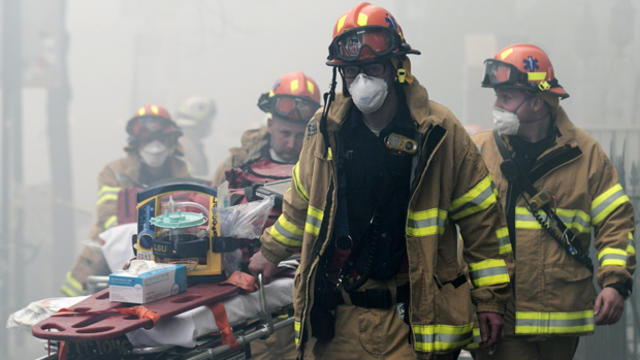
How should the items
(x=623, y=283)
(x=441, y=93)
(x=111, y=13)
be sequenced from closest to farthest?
(x=623, y=283) < (x=441, y=93) < (x=111, y=13)

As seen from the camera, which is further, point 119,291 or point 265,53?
point 265,53

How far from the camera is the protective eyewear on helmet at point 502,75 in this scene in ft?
12.3

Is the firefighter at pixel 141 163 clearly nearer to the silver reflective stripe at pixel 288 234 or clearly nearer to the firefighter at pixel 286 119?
the firefighter at pixel 286 119

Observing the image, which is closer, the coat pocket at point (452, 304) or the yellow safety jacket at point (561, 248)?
the coat pocket at point (452, 304)

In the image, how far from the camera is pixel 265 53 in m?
38.7

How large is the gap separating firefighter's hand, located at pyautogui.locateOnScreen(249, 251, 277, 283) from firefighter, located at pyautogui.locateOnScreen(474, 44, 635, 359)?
1315mm

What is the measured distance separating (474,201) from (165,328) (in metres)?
1.33

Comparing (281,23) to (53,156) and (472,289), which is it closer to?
(53,156)

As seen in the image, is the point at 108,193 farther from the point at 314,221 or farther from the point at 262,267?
the point at 314,221

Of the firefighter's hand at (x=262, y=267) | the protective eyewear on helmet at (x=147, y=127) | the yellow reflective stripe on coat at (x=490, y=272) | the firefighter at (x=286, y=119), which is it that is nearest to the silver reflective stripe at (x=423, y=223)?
the yellow reflective stripe on coat at (x=490, y=272)

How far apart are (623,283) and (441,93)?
63.5 feet

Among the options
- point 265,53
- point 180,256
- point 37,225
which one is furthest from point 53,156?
point 265,53

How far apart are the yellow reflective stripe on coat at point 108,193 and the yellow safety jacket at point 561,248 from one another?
3982 mm

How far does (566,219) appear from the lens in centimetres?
348
